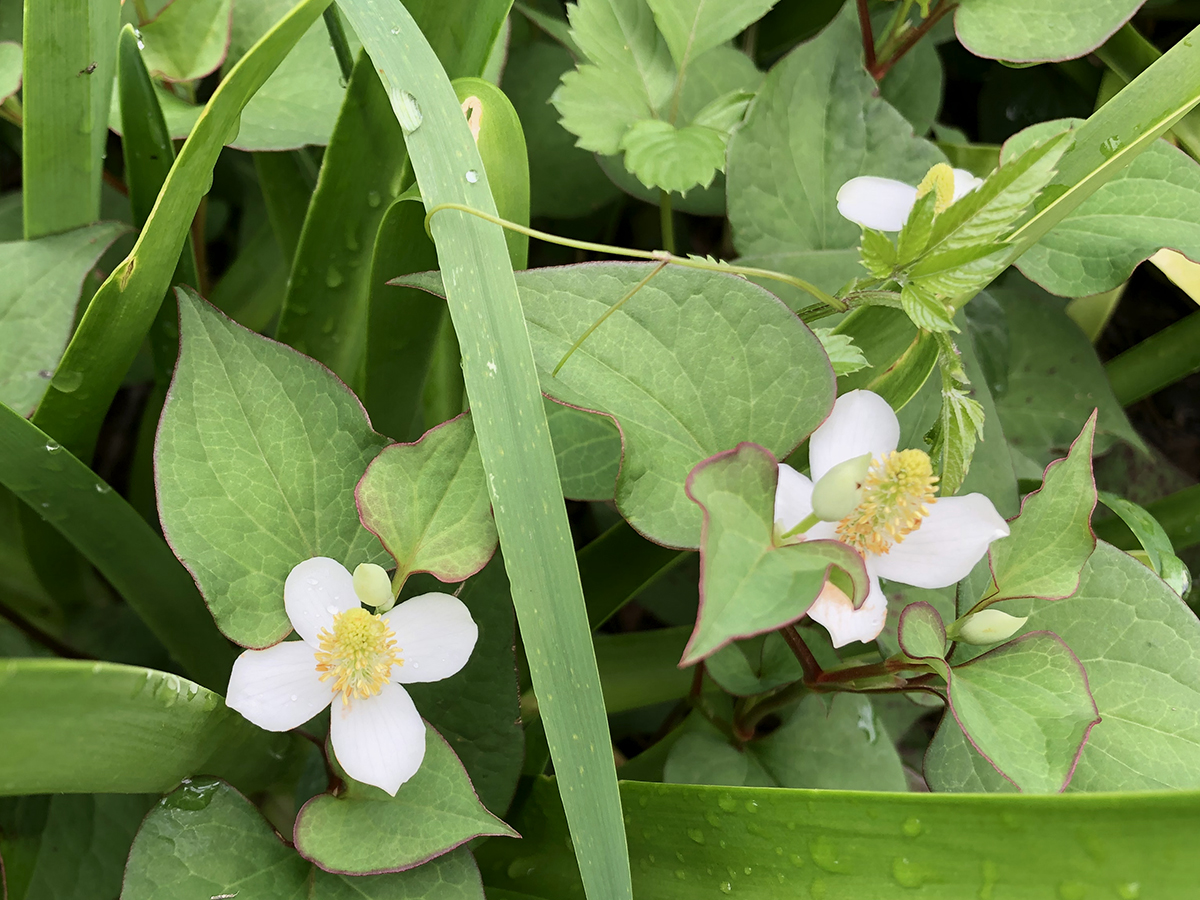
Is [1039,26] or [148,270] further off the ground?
[1039,26]

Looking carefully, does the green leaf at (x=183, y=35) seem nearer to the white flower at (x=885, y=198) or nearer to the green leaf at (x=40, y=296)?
the green leaf at (x=40, y=296)

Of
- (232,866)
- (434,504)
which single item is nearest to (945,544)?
(434,504)

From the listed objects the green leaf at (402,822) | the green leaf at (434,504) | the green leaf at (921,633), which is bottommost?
the green leaf at (402,822)

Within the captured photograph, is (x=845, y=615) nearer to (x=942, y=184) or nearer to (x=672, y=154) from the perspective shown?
(x=942, y=184)

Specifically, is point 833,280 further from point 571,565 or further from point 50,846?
point 50,846

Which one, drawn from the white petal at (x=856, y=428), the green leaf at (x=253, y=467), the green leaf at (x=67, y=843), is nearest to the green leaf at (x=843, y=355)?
the white petal at (x=856, y=428)

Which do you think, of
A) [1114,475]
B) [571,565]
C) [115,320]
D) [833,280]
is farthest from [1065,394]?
[115,320]
